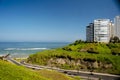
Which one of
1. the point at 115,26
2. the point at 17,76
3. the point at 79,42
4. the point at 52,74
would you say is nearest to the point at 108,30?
the point at 115,26

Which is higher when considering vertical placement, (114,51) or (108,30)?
(108,30)

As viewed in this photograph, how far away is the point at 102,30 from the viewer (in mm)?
53875

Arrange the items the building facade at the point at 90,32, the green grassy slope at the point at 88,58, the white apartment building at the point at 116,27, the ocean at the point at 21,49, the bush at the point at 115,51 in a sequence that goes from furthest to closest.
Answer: the ocean at the point at 21,49 → the building facade at the point at 90,32 → the white apartment building at the point at 116,27 → the bush at the point at 115,51 → the green grassy slope at the point at 88,58

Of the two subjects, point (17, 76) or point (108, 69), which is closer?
point (17, 76)

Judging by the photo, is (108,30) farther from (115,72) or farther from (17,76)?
(17,76)

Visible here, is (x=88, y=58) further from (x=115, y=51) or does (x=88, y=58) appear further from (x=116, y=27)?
(x=116, y=27)

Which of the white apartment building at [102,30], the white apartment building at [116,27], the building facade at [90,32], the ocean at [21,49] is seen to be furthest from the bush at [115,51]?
the ocean at [21,49]

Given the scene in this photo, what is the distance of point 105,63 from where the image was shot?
3142cm

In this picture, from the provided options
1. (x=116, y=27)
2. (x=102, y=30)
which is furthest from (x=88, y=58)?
(x=116, y=27)

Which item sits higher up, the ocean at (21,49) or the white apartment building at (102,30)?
the white apartment building at (102,30)

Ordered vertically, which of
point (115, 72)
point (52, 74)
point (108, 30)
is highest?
point (108, 30)

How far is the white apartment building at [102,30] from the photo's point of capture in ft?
176

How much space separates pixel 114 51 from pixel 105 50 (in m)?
1.72

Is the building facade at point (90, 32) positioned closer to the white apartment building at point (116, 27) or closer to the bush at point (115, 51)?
the white apartment building at point (116, 27)
